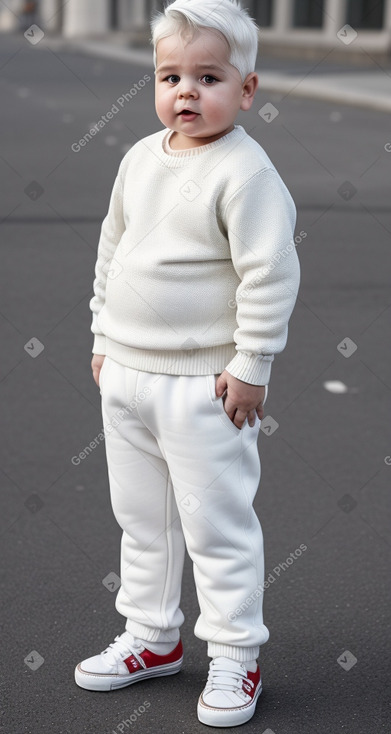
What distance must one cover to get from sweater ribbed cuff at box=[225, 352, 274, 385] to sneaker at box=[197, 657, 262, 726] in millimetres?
721

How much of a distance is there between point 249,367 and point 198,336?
0.14 meters

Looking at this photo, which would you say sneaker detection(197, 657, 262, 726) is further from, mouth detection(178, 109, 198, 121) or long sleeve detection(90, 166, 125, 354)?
mouth detection(178, 109, 198, 121)

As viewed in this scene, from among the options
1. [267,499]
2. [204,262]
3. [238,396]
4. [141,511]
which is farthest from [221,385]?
[267,499]

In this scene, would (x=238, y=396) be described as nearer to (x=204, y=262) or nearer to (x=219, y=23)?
(x=204, y=262)

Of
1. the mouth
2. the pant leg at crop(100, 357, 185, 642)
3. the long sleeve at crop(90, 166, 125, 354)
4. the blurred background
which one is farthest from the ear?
the blurred background

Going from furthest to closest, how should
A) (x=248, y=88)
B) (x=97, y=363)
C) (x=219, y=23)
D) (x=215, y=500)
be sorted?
(x=97, y=363) → (x=215, y=500) → (x=248, y=88) → (x=219, y=23)

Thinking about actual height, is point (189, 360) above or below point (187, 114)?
below

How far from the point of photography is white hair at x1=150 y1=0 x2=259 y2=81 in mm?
2377

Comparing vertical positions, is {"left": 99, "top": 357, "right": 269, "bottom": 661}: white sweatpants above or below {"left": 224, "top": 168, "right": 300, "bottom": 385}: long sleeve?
below

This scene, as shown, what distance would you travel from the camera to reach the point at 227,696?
9.01ft

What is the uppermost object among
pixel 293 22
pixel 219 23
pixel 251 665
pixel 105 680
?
pixel 293 22

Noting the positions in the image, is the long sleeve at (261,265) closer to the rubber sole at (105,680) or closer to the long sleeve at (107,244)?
the long sleeve at (107,244)

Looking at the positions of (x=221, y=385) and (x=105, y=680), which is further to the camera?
(x=105, y=680)

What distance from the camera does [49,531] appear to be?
3.77m
